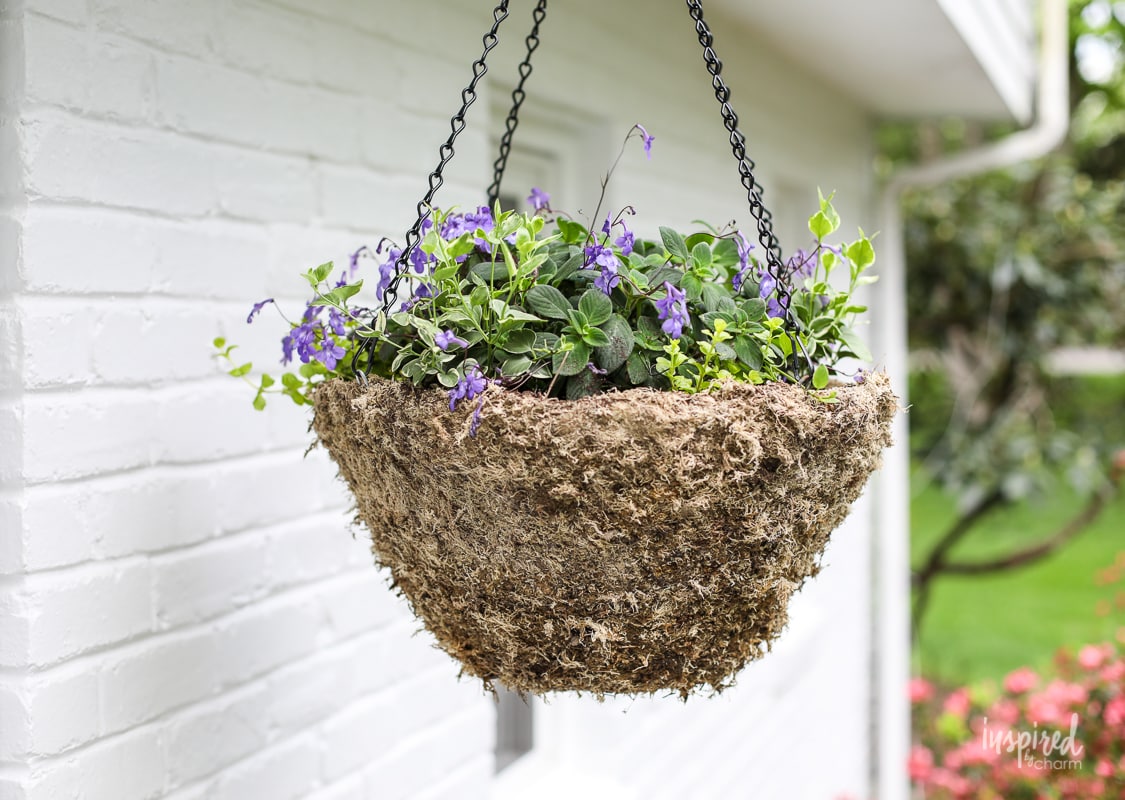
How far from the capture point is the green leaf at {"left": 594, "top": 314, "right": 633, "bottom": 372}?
0.92 meters

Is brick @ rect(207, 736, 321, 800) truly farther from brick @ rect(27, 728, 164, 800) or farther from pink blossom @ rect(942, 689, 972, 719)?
pink blossom @ rect(942, 689, 972, 719)

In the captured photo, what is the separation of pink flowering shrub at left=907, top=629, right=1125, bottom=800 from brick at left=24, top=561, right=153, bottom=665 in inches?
103

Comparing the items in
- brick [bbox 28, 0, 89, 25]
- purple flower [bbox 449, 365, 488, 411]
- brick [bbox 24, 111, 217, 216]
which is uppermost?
brick [bbox 28, 0, 89, 25]

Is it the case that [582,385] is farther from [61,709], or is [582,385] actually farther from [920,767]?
[920,767]

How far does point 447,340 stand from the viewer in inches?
35.8

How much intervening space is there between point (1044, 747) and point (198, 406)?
2.68 metres

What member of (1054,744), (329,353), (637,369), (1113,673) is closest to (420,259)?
(329,353)

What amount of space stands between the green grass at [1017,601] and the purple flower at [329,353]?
183 inches

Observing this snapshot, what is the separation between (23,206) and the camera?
107cm

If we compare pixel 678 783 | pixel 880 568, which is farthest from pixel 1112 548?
pixel 678 783

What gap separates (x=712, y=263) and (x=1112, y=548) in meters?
7.78

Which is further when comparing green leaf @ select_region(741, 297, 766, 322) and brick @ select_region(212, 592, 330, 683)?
brick @ select_region(212, 592, 330, 683)

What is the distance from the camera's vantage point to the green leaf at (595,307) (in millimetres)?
931

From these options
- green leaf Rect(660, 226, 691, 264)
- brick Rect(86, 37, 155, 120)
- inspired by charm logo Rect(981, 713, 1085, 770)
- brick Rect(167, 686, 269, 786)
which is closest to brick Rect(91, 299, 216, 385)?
brick Rect(86, 37, 155, 120)
